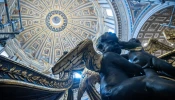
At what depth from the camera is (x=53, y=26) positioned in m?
22.0

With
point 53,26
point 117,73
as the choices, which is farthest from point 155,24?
point 53,26

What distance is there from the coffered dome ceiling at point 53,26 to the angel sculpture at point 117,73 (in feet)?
57.5

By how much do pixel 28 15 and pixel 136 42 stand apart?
19977 millimetres

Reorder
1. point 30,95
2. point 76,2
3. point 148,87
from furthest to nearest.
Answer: point 76,2 < point 30,95 < point 148,87

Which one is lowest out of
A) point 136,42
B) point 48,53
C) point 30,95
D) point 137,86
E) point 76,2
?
point 48,53


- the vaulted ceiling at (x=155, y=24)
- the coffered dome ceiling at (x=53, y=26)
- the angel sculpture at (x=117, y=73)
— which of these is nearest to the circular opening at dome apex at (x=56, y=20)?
the coffered dome ceiling at (x=53, y=26)

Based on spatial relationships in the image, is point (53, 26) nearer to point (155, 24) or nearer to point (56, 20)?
point (56, 20)

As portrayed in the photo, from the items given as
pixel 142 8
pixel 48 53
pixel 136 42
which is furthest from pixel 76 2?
pixel 136 42

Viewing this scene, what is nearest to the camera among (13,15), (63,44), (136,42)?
(136,42)

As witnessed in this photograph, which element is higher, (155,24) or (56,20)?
(56,20)

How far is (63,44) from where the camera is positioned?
22.0m

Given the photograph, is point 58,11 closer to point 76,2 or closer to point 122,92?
point 76,2

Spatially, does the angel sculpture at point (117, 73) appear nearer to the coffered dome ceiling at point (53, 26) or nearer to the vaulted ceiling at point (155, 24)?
the vaulted ceiling at point (155, 24)

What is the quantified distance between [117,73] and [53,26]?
68.4ft
